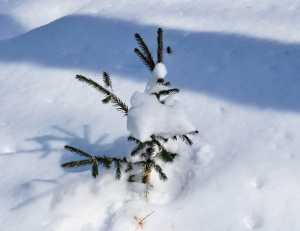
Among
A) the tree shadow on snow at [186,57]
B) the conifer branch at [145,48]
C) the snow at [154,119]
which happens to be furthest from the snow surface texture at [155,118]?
the tree shadow on snow at [186,57]

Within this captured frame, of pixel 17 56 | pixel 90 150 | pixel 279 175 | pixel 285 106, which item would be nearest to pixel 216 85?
pixel 285 106

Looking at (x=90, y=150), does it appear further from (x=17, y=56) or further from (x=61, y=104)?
(x=17, y=56)

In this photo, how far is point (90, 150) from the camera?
257 centimetres

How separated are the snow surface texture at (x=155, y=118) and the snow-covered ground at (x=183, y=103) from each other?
631 millimetres

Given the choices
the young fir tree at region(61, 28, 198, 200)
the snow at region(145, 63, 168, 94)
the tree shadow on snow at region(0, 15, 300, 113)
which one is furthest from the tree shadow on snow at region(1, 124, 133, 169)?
the tree shadow on snow at region(0, 15, 300, 113)

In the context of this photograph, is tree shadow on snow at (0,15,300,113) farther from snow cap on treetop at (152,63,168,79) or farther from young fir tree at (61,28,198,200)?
snow cap on treetop at (152,63,168,79)

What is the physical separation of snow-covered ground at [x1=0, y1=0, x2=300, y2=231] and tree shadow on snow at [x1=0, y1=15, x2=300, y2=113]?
0.01 metres

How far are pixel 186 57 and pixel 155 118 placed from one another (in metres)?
1.62

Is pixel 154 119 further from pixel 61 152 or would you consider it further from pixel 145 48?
pixel 61 152

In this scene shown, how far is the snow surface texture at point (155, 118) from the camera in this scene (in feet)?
5.70

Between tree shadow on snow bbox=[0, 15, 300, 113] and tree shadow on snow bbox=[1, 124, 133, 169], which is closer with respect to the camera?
tree shadow on snow bbox=[1, 124, 133, 169]

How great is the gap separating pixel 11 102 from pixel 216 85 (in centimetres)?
195

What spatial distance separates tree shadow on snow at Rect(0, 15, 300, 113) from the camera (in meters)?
2.80

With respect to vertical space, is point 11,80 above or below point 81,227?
above
